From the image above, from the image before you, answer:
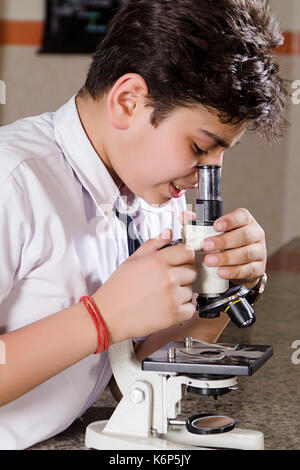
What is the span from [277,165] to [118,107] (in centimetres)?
314

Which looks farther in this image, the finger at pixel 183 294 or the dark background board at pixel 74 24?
the dark background board at pixel 74 24

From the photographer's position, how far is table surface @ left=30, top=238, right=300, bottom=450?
34.3 inches

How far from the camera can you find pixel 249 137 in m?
3.65

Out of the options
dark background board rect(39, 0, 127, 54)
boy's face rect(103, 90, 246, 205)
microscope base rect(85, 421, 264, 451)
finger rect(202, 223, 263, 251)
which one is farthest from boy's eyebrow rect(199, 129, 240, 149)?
dark background board rect(39, 0, 127, 54)

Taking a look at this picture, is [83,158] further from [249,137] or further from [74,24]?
[74,24]

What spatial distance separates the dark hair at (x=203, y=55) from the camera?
82 centimetres

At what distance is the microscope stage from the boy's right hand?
4 centimetres

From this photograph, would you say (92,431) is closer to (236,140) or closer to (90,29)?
(236,140)

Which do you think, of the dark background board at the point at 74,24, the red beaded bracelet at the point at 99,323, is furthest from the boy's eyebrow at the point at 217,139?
the dark background board at the point at 74,24

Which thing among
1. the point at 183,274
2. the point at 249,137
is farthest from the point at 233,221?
the point at 249,137

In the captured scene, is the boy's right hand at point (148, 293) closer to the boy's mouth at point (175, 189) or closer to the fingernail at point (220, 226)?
the fingernail at point (220, 226)

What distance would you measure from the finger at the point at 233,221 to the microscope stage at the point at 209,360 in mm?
151

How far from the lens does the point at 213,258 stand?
0.79 metres

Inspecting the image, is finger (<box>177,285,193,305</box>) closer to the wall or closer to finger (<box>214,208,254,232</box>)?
finger (<box>214,208,254,232</box>)
